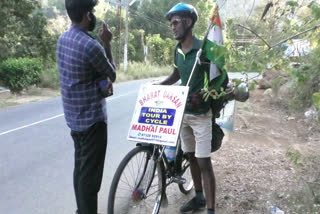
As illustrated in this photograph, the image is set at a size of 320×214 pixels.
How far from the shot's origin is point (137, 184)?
9.39 feet

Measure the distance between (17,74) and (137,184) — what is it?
12327 mm

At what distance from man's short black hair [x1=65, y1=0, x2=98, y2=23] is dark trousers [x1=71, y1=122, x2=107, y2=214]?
2.71 feet

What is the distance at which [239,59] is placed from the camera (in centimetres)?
230

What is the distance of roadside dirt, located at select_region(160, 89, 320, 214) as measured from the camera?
335cm

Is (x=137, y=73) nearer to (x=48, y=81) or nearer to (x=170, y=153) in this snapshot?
(x=48, y=81)

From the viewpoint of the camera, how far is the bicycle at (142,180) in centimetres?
266

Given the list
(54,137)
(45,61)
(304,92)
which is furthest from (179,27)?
(45,61)

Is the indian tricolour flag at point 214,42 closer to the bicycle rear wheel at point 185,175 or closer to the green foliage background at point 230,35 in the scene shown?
the green foliage background at point 230,35

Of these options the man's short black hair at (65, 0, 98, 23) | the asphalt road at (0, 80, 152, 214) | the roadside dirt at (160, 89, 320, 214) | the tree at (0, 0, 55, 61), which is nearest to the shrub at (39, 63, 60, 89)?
the tree at (0, 0, 55, 61)

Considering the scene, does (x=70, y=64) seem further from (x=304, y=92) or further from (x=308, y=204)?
(x=304, y=92)

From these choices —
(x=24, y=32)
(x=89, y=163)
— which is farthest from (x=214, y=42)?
(x=24, y=32)

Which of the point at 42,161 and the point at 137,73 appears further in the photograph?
the point at 137,73

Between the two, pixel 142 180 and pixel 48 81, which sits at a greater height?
pixel 142 180

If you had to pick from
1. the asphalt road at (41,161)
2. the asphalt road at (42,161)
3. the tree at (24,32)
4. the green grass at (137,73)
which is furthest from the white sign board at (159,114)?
the green grass at (137,73)
